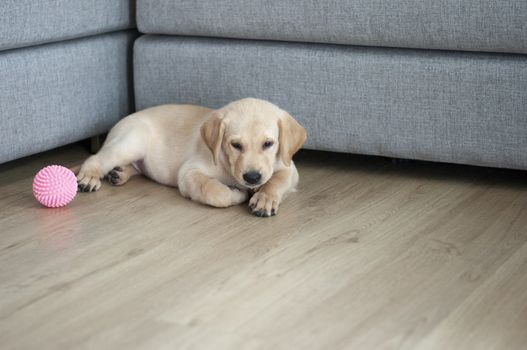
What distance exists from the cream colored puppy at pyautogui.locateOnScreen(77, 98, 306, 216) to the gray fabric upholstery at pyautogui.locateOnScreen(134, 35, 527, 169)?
8.8 inches

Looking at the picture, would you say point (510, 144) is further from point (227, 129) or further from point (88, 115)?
point (88, 115)

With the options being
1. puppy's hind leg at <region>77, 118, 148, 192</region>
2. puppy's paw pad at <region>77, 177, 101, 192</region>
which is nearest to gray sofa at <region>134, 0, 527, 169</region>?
puppy's hind leg at <region>77, 118, 148, 192</region>

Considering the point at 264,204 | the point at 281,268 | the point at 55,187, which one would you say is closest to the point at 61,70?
the point at 55,187

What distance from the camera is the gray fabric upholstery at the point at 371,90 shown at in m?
2.73

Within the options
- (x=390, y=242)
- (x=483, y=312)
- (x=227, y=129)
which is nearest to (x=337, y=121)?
(x=227, y=129)

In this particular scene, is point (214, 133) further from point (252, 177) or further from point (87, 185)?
point (87, 185)

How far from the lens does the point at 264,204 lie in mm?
2590

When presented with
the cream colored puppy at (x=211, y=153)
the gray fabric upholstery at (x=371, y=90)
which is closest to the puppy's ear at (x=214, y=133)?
the cream colored puppy at (x=211, y=153)

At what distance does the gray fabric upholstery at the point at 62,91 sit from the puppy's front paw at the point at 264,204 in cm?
88

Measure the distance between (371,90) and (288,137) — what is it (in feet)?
1.32

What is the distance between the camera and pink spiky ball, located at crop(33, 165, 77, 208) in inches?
103

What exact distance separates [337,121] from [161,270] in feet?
3.65

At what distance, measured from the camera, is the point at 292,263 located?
85.3 inches

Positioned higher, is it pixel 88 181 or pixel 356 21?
pixel 356 21
